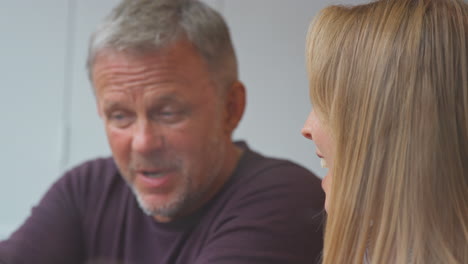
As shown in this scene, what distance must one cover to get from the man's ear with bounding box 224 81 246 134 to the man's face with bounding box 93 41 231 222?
0.05 meters

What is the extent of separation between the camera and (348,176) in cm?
78

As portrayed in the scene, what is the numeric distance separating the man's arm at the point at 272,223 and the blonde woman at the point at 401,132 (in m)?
0.46

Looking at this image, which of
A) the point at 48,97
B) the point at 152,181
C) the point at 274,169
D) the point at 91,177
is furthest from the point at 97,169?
the point at 48,97

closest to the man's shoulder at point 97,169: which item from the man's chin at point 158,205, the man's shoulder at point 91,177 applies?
the man's shoulder at point 91,177

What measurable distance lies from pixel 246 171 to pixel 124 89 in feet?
1.13

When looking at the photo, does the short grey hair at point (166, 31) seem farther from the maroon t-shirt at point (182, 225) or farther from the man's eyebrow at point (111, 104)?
the maroon t-shirt at point (182, 225)

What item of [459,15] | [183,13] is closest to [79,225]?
[183,13]

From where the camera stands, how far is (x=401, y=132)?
744mm

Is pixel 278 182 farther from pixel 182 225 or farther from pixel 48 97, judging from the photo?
pixel 48 97

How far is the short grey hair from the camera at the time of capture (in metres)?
1.38

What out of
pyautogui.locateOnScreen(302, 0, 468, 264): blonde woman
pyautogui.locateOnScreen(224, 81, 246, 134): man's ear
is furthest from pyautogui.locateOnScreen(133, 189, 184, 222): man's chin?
pyautogui.locateOnScreen(302, 0, 468, 264): blonde woman

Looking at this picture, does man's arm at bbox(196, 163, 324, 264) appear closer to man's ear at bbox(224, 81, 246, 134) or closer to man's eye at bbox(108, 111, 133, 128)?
man's ear at bbox(224, 81, 246, 134)

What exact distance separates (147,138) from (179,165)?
0.33 ft

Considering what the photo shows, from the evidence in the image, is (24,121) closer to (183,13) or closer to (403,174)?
(183,13)
